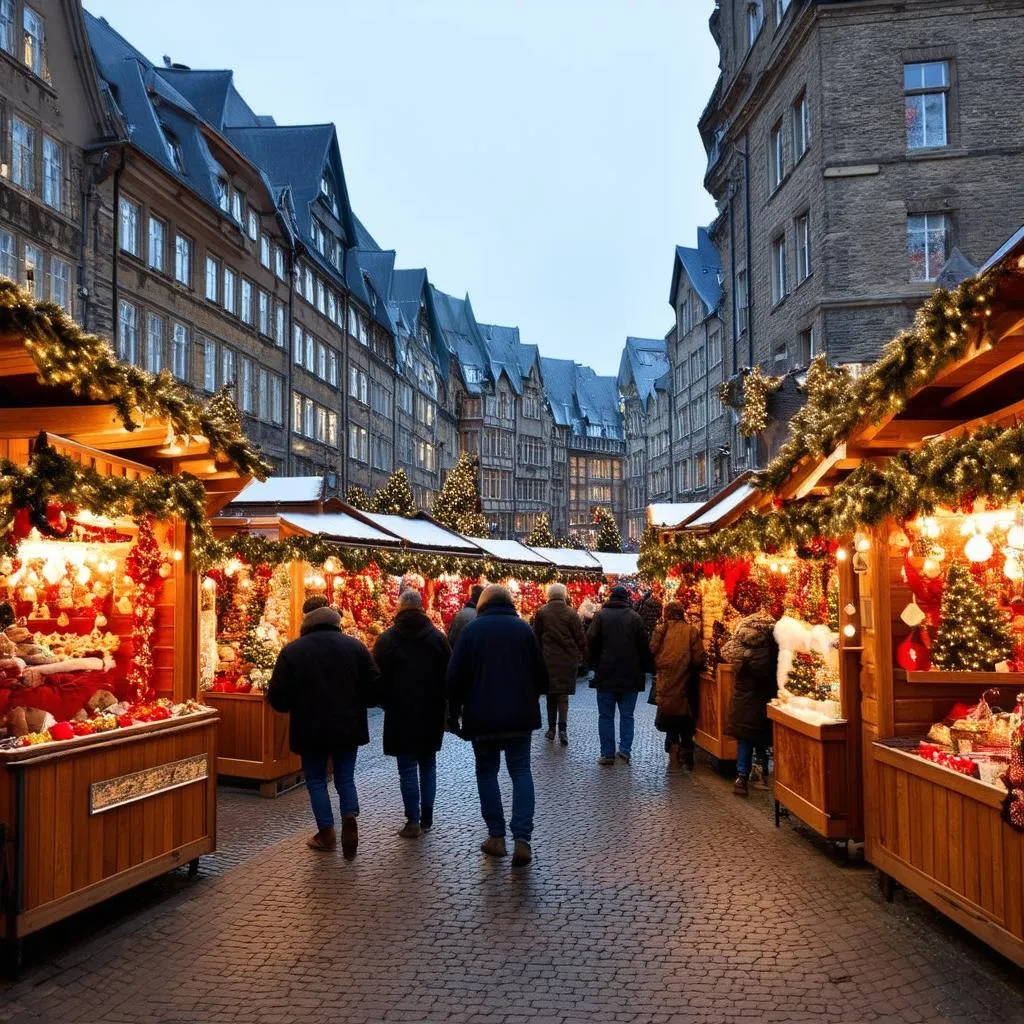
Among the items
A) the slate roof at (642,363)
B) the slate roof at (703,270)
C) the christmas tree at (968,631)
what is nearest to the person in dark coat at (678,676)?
the christmas tree at (968,631)

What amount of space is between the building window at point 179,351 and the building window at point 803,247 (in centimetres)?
1435

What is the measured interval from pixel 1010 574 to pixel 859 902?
2.17 meters

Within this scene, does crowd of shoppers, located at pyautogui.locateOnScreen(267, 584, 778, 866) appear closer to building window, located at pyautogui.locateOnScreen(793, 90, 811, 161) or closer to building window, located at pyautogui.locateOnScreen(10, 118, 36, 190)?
building window, located at pyautogui.locateOnScreen(10, 118, 36, 190)

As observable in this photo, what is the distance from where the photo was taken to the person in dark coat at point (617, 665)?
39.0ft

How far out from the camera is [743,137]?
29.1 metres

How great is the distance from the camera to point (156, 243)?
25.6m

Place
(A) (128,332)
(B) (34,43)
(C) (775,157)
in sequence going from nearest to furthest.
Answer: (B) (34,43) < (A) (128,332) < (C) (775,157)

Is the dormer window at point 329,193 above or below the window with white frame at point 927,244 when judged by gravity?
above

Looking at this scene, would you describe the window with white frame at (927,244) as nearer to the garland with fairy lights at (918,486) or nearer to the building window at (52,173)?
the garland with fairy lights at (918,486)

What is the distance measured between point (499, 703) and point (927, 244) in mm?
18385

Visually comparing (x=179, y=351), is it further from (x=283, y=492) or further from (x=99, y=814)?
(x=99, y=814)

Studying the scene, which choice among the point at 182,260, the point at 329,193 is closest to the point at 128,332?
the point at 182,260

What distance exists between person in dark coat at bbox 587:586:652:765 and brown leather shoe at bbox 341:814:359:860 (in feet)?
14.5

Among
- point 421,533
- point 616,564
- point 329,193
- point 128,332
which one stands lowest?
point 616,564
